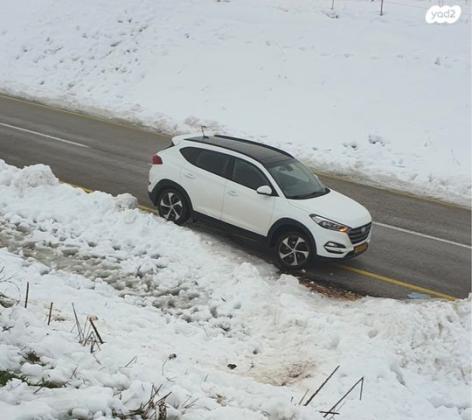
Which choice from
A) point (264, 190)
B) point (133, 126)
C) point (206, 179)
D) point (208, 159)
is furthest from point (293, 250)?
point (133, 126)

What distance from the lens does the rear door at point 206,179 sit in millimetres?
10734

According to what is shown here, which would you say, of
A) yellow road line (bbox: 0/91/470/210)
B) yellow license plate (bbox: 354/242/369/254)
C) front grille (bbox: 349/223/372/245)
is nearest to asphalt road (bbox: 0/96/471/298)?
yellow road line (bbox: 0/91/470/210)

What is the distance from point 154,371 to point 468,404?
13.3 ft

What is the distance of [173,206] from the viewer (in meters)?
11.3

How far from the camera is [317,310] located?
28.8ft

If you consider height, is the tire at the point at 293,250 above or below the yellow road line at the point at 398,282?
above

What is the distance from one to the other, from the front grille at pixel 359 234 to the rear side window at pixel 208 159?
8.61 feet

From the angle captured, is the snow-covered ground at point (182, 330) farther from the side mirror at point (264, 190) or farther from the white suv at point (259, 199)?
the side mirror at point (264, 190)

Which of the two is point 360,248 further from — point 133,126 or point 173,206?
point 133,126

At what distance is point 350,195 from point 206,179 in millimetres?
5803

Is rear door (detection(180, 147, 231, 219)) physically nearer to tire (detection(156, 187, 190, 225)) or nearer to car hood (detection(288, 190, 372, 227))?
tire (detection(156, 187, 190, 225))

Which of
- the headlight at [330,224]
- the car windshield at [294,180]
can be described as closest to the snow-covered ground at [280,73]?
the car windshield at [294,180]

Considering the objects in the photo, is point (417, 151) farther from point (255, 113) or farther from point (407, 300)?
point (407, 300)

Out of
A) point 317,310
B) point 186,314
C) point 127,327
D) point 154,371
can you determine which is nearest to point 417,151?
point 317,310
